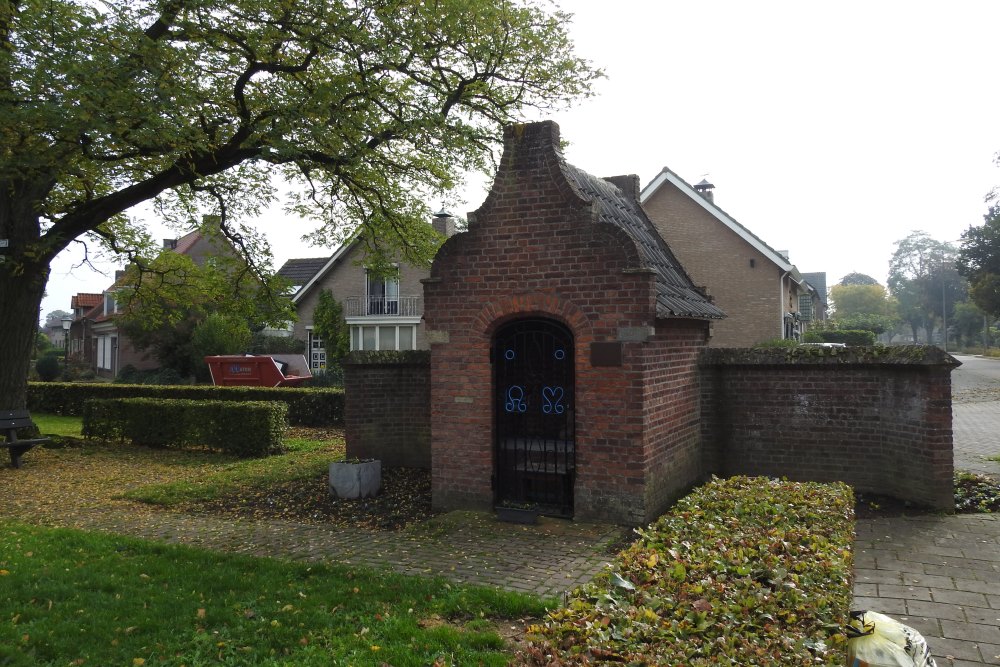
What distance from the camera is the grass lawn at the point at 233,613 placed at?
4.48 meters

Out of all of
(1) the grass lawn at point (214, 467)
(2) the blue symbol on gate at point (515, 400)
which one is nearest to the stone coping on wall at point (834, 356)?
(2) the blue symbol on gate at point (515, 400)

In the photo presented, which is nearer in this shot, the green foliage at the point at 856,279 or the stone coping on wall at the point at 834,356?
the stone coping on wall at the point at 834,356

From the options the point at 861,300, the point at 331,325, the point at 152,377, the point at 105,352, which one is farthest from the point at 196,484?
the point at 861,300

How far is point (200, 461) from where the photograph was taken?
545 inches

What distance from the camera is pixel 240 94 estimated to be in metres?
10.1

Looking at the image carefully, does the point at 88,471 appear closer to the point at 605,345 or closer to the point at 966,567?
the point at 605,345

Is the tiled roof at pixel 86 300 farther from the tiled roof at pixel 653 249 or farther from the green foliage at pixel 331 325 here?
the tiled roof at pixel 653 249

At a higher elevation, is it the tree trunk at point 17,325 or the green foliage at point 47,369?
the tree trunk at point 17,325

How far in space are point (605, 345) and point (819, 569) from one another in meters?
3.94

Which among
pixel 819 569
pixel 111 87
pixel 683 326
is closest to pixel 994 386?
pixel 683 326

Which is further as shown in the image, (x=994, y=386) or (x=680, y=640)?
(x=994, y=386)

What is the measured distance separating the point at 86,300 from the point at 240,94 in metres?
48.2

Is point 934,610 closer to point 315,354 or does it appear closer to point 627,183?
point 627,183

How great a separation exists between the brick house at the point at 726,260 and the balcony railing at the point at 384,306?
13387 mm
